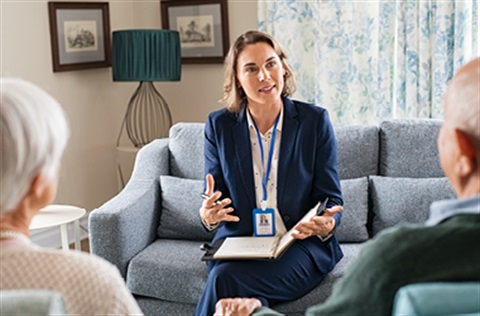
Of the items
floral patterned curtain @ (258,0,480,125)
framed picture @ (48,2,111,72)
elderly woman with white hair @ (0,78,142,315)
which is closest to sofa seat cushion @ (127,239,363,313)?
floral patterned curtain @ (258,0,480,125)

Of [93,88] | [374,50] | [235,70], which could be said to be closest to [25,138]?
[235,70]

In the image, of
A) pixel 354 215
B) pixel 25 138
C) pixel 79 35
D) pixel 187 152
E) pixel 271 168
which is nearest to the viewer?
pixel 25 138

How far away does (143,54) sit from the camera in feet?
16.0

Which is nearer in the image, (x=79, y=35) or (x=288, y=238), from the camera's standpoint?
(x=288, y=238)

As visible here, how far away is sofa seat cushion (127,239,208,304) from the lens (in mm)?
3170

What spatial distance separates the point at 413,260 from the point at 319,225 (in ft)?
4.88

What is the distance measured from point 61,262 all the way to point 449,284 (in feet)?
2.35

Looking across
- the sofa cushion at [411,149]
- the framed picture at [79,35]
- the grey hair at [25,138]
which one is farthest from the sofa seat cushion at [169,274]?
the framed picture at [79,35]

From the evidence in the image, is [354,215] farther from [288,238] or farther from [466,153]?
[466,153]

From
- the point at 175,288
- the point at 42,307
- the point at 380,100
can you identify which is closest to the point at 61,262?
the point at 42,307

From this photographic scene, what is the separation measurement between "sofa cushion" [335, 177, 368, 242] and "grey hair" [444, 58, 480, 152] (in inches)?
73.4

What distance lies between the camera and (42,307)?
133 cm

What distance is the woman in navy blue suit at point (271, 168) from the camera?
2.97 meters

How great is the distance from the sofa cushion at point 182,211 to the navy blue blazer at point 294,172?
36 centimetres
